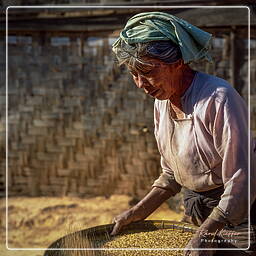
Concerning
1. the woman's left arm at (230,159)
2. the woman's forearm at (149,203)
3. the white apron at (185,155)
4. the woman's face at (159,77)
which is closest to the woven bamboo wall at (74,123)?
the woman's forearm at (149,203)

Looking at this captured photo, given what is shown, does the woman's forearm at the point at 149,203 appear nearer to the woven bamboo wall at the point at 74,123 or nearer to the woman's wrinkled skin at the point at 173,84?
the woman's wrinkled skin at the point at 173,84

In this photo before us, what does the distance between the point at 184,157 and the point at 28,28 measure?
3.12 meters

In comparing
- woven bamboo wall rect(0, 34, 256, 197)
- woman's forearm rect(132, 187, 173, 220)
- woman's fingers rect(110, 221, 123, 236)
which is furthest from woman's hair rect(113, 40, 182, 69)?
woven bamboo wall rect(0, 34, 256, 197)

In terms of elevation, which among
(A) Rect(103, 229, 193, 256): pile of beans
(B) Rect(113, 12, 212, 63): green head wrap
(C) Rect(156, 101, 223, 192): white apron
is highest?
(B) Rect(113, 12, 212, 63): green head wrap

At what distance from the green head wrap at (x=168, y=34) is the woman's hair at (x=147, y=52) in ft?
0.06

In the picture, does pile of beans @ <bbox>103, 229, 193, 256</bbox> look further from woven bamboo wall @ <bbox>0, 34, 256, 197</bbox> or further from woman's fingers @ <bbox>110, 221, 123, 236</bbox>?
woven bamboo wall @ <bbox>0, 34, 256, 197</bbox>

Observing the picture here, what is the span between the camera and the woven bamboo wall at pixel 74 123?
5.07 metres

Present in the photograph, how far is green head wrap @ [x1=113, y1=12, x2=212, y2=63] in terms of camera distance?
6.48 feet

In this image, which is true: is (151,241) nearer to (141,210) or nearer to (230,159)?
(141,210)

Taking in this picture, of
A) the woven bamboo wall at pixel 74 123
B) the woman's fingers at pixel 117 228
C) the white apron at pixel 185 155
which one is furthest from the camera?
the woven bamboo wall at pixel 74 123

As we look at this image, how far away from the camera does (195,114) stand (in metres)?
2.05

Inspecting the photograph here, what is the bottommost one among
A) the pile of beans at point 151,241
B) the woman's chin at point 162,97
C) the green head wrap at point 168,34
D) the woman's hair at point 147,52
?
the pile of beans at point 151,241

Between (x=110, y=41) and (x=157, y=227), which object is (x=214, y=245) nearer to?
(x=157, y=227)

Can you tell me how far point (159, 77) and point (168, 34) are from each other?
180 mm
